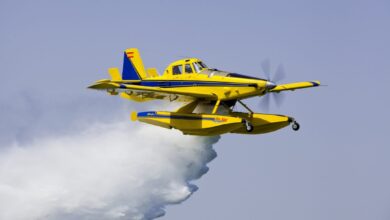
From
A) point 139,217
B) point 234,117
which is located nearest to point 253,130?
point 234,117

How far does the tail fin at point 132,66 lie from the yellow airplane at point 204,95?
0.66 meters

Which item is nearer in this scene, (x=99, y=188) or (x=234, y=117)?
(x=234, y=117)

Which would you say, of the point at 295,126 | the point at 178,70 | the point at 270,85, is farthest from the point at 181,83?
the point at 295,126

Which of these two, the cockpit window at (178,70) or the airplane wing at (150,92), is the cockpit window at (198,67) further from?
the airplane wing at (150,92)

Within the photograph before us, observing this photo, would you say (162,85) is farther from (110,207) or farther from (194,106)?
(110,207)

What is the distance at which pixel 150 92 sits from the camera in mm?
62531

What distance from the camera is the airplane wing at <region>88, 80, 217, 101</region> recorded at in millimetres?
60750

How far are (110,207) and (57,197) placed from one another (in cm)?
241

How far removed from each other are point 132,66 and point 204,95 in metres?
4.72

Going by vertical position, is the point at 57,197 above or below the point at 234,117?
below

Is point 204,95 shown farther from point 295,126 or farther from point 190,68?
point 295,126

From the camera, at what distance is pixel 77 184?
217 feet

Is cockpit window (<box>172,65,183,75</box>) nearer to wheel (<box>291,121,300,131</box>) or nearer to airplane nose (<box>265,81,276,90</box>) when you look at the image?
airplane nose (<box>265,81,276,90</box>)

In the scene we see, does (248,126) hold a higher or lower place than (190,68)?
lower
